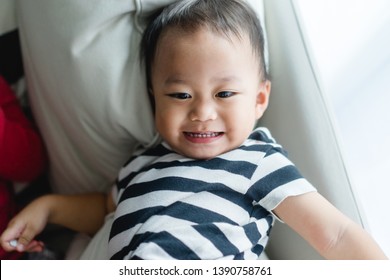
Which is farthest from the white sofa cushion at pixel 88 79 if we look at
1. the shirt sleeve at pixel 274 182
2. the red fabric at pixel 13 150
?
the shirt sleeve at pixel 274 182

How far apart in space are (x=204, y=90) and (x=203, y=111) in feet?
0.12

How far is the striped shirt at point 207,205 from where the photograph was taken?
0.81 metres

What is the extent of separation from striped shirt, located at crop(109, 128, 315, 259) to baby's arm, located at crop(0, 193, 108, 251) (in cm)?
17

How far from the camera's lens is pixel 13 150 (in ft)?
3.24

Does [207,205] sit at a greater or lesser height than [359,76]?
lesser

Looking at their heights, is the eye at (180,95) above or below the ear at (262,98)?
above

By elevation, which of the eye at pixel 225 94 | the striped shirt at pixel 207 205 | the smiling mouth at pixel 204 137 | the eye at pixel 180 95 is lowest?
the striped shirt at pixel 207 205

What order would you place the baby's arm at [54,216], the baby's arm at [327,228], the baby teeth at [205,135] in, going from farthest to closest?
the baby's arm at [54,216] < the baby teeth at [205,135] < the baby's arm at [327,228]

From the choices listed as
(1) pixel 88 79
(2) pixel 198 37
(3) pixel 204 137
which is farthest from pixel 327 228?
(1) pixel 88 79

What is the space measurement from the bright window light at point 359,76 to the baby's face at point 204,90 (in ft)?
0.55

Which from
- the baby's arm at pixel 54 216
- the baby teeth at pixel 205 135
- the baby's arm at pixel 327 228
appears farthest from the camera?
the baby's arm at pixel 54 216

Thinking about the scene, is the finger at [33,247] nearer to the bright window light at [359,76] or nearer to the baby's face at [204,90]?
the baby's face at [204,90]

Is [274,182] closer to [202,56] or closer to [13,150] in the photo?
[202,56]
